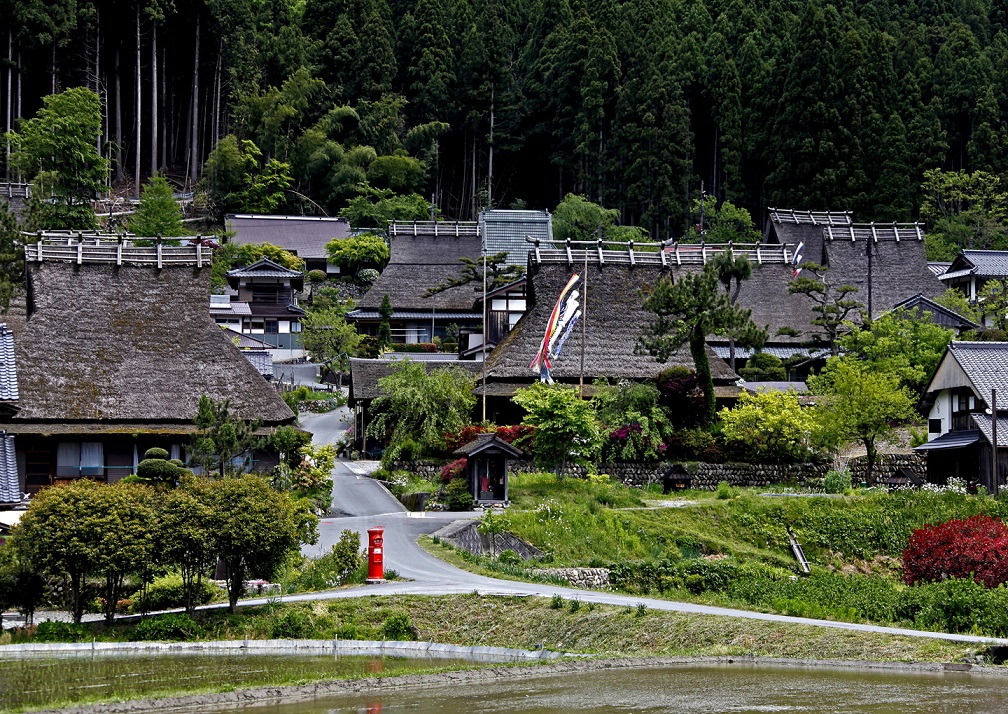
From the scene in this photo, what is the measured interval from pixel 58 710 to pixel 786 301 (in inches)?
1912

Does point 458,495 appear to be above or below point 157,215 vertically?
below

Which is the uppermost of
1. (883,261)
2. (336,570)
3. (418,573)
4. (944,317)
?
(883,261)

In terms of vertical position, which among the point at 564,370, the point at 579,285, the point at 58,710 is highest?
the point at 579,285

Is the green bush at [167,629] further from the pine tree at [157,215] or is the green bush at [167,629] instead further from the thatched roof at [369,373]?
the pine tree at [157,215]

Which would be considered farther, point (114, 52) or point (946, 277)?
point (114, 52)

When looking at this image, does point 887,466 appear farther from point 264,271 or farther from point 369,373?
point 264,271

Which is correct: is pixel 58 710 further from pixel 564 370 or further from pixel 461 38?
pixel 461 38

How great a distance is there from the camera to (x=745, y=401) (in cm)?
4366

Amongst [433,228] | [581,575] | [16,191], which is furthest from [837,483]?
[16,191]

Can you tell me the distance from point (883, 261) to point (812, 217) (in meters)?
5.55

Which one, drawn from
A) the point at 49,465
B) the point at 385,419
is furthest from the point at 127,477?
the point at 385,419

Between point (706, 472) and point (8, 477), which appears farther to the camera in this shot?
point (706, 472)

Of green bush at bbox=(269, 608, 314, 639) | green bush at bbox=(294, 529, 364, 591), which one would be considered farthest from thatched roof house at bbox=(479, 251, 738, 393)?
green bush at bbox=(269, 608, 314, 639)

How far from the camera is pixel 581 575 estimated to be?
30.5 m
